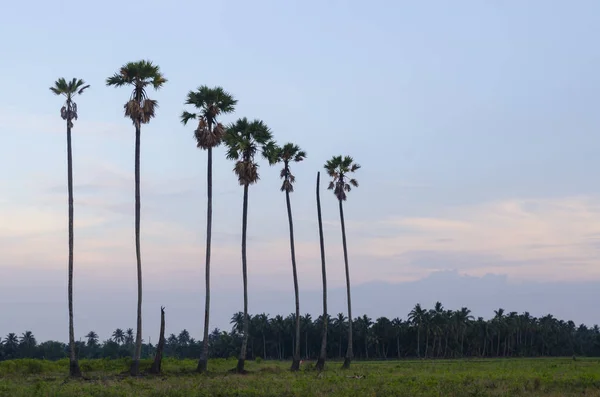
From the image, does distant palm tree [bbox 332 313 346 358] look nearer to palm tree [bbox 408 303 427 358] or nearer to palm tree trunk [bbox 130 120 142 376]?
palm tree [bbox 408 303 427 358]

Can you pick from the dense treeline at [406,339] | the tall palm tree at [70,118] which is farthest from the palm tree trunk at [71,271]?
the dense treeline at [406,339]

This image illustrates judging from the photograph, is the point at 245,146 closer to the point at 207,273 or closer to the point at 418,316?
the point at 207,273

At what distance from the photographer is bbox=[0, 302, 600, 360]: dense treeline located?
5866 inches

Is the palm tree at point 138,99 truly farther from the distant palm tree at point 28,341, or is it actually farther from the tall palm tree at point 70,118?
the distant palm tree at point 28,341

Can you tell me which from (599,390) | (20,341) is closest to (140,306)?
(599,390)

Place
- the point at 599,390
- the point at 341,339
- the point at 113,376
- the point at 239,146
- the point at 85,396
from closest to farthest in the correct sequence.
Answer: the point at 85,396, the point at 599,390, the point at 113,376, the point at 239,146, the point at 341,339

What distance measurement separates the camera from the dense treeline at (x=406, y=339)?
149 meters

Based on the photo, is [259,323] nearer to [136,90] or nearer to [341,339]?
[341,339]

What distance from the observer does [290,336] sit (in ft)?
504

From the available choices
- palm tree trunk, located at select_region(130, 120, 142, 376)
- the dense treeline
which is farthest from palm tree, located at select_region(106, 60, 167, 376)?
the dense treeline

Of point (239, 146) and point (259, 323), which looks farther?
point (259, 323)

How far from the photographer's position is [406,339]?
15112cm

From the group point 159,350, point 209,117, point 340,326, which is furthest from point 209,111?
point 340,326

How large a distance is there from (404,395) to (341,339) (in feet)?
372
